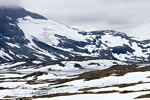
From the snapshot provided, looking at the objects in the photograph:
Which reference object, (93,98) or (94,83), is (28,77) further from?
(93,98)

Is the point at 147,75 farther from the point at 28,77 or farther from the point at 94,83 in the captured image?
the point at 28,77

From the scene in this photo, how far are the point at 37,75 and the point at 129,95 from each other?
411 feet

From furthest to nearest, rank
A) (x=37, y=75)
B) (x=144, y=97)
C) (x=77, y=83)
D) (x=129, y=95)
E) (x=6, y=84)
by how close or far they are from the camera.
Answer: (x=37, y=75) < (x=6, y=84) < (x=77, y=83) < (x=129, y=95) < (x=144, y=97)

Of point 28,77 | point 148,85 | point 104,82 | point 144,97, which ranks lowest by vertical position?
point 144,97

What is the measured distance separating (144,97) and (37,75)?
130m

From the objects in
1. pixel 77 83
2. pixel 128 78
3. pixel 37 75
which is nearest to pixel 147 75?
pixel 128 78

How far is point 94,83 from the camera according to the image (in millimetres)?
115688

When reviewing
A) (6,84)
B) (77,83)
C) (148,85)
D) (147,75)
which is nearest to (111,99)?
(148,85)

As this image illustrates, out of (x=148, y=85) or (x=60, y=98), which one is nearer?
(x=60, y=98)

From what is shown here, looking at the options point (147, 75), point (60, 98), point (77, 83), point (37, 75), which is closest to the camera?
point (60, 98)

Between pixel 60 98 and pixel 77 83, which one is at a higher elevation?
pixel 77 83

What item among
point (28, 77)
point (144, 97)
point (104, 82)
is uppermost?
point (28, 77)

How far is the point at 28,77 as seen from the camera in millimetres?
187375

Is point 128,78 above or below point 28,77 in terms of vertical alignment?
below
